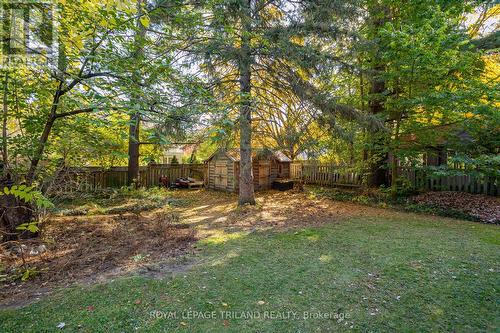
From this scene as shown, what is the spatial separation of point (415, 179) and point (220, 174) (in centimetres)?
914

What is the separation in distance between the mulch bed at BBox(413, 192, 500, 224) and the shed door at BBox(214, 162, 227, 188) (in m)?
8.55

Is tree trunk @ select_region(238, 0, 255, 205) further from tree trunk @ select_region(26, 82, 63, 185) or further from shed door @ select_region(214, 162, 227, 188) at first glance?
shed door @ select_region(214, 162, 227, 188)

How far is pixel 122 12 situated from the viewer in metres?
3.31

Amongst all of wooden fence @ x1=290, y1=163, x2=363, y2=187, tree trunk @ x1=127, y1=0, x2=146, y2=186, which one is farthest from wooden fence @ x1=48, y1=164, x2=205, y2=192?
wooden fence @ x1=290, y1=163, x2=363, y2=187

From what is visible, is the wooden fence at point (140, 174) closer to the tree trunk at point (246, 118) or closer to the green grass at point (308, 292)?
the green grass at point (308, 292)

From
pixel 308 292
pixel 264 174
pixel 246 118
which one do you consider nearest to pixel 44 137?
pixel 246 118

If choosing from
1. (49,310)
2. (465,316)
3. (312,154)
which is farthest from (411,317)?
(312,154)

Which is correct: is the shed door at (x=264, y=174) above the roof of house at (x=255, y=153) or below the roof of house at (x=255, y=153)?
below

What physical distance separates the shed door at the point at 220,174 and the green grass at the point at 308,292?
327 inches

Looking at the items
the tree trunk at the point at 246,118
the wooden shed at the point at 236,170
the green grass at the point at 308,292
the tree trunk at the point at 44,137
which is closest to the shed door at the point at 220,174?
the wooden shed at the point at 236,170

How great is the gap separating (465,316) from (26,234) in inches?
279

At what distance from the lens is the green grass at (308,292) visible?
2.46 m

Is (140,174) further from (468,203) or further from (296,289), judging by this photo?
(468,203)

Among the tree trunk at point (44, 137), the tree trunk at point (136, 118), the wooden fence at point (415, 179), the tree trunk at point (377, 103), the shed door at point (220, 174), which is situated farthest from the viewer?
the shed door at point (220, 174)
